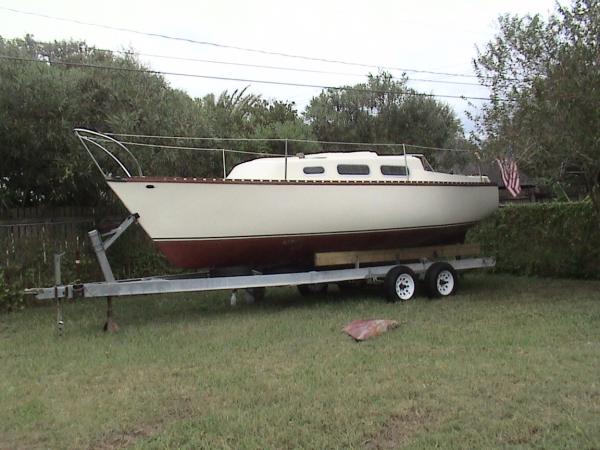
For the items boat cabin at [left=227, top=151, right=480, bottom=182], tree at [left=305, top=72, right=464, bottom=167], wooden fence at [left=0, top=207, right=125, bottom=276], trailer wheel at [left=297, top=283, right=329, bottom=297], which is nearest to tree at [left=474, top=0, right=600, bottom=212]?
boat cabin at [left=227, top=151, right=480, bottom=182]

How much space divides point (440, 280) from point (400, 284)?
89cm

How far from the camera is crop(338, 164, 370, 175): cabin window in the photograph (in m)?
10.2

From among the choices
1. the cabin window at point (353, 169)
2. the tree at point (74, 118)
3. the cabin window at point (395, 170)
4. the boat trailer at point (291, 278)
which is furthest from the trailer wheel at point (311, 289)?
the tree at point (74, 118)

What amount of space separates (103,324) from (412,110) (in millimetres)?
15668

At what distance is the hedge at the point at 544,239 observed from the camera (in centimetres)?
1223

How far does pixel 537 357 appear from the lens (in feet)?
20.1

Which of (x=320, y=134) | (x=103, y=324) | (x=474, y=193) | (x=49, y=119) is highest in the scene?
(x=320, y=134)

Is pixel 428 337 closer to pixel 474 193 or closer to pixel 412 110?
pixel 474 193

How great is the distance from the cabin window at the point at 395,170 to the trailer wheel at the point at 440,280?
5.73 ft

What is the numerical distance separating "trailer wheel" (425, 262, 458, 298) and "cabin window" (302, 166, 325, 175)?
268cm

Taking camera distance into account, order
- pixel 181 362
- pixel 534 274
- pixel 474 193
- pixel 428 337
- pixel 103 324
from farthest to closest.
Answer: pixel 534 274 → pixel 474 193 → pixel 103 324 → pixel 428 337 → pixel 181 362

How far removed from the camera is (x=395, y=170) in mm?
10766

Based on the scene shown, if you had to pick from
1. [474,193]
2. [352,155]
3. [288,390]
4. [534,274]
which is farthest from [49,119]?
[534,274]

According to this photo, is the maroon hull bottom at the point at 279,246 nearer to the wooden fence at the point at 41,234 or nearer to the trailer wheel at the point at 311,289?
the trailer wheel at the point at 311,289
